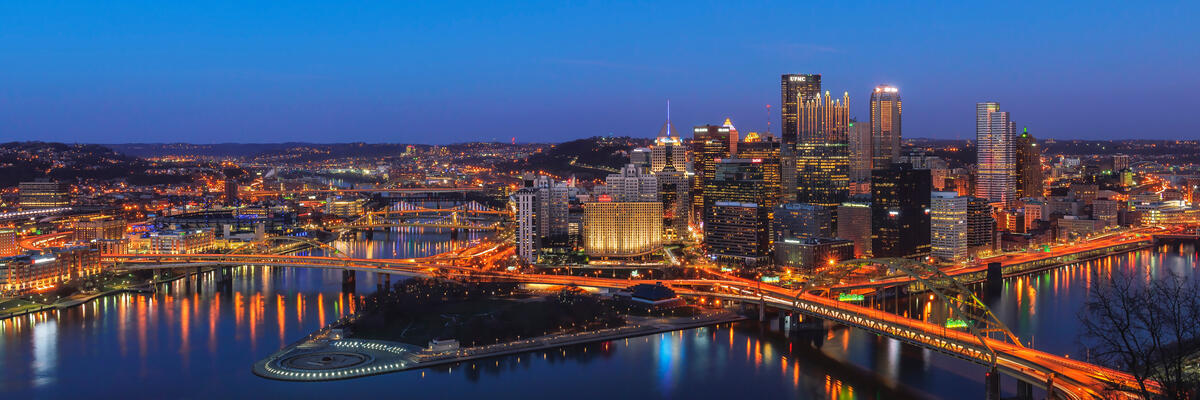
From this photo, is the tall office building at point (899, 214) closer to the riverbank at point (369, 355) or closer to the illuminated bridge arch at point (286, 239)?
the riverbank at point (369, 355)

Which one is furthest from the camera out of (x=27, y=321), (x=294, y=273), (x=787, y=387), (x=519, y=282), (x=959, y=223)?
(x=959, y=223)

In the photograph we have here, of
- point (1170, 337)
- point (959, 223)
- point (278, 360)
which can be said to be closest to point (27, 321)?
point (278, 360)

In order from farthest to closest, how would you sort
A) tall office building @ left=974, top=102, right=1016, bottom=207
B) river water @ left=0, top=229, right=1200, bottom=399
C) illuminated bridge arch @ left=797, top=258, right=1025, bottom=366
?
tall office building @ left=974, top=102, right=1016, bottom=207 → illuminated bridge arch @ left=797, top=258, right=1025, bottom=366 → river water @ left=0, top=229, right=1200, bottom=399

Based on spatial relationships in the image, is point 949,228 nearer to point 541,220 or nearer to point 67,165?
point 541,220

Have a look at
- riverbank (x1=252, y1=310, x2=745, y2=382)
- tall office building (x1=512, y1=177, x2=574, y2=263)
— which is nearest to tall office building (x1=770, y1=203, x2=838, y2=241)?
tall office building (x1=512, y1=177, x2=574, y2=263)

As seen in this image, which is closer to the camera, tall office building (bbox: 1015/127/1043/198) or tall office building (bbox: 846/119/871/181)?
tall office building (bbox: 846/119/871/181)

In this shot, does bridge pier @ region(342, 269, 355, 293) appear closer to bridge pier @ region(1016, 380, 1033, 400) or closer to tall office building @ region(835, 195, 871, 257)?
tall office building @ region(835, 195, 871, 257)

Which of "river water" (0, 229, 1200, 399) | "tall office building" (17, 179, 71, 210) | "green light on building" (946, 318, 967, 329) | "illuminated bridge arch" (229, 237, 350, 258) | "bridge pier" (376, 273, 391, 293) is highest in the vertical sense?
"tall office building" (17, 179, 71, 210)

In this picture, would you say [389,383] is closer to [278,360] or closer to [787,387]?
[278,360]
